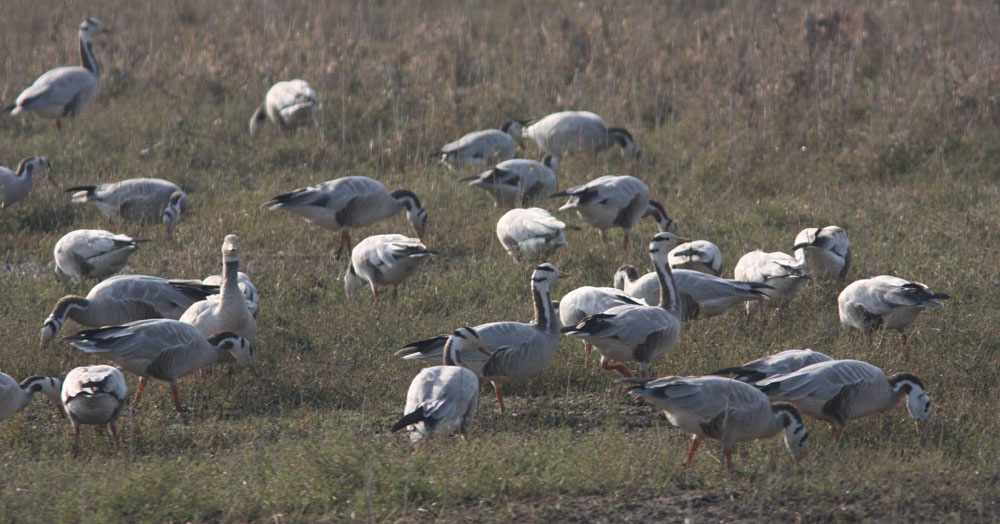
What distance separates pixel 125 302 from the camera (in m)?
8.10

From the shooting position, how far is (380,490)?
535 centimetres

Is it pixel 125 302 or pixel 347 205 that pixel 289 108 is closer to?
pixel 347 205

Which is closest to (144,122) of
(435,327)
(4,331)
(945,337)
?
(4,331)

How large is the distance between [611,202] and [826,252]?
93.1 inches

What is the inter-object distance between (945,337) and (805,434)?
2928mm

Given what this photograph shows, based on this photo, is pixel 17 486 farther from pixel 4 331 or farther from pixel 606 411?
pixel 606 411

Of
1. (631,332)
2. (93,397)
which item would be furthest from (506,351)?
(93,397)

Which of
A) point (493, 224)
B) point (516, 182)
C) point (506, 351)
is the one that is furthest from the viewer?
point (516, 182)

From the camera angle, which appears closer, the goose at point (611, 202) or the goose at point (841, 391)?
the goose at point (841, 391)

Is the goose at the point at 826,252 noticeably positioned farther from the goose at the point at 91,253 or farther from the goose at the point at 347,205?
the goose at the point at 91,253

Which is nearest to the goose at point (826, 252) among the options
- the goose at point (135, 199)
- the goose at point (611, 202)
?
A: the goose at point (611, 202)

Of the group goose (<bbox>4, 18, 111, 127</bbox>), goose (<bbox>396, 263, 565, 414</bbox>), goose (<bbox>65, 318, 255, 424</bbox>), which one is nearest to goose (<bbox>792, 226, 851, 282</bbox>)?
goose (<bbox>396, 263, 565, 414</bbox>)

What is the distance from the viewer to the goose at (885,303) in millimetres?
7594

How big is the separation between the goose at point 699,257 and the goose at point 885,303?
4.69ft
